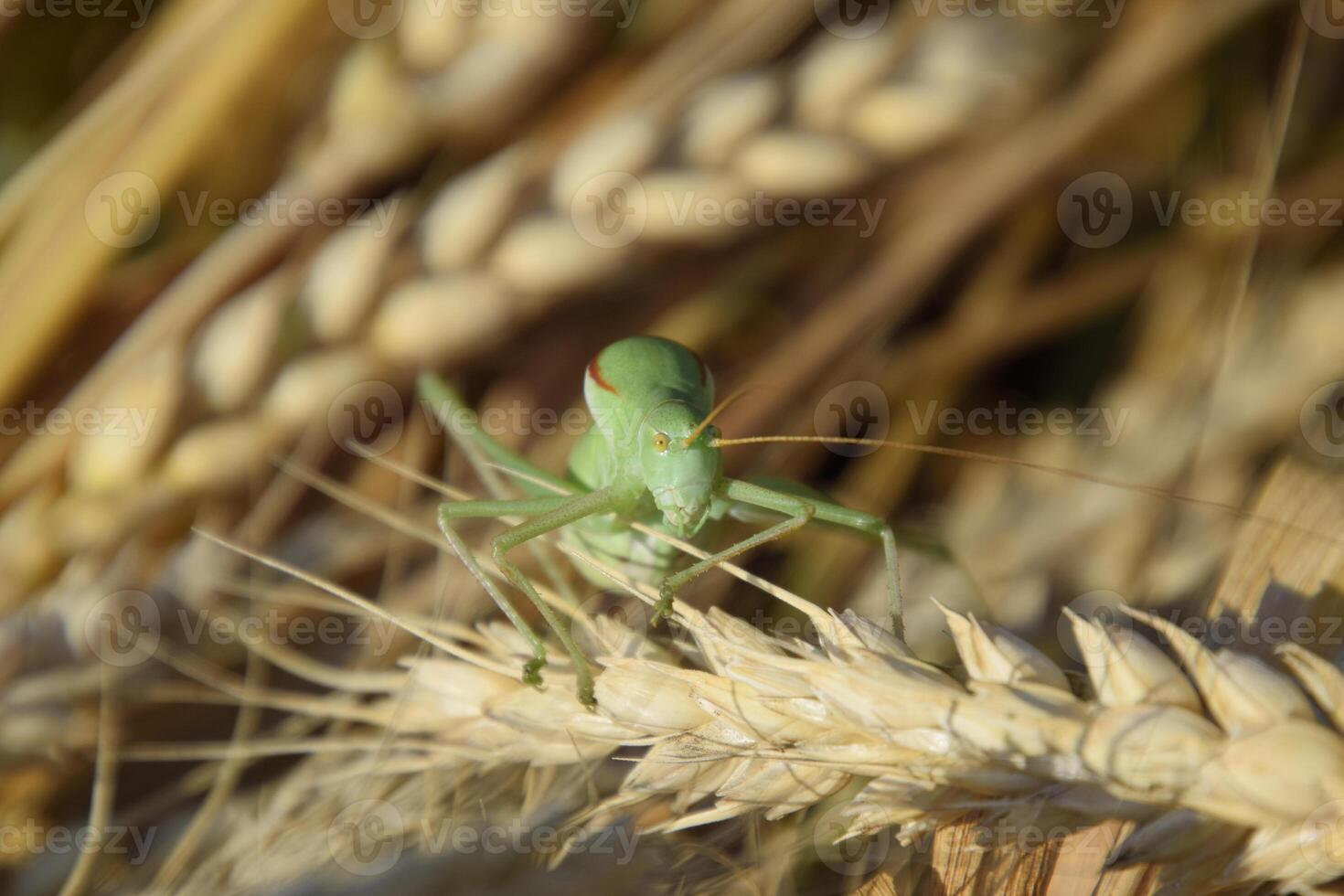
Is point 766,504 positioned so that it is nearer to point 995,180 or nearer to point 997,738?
point 997,738

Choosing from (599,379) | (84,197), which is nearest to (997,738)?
(599,379)

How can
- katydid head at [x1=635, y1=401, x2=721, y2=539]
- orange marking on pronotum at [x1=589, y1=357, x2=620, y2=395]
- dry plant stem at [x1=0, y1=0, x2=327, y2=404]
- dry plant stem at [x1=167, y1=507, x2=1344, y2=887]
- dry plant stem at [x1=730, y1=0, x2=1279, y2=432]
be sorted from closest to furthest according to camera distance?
dry plant stem at [x1=167, y1=507, x2=1344, y2=887], katydid head at [x1=635, y1=401, x2=721, y2=539], orange marking on pronotum at [x1=589, y1=357, x2=620, y2=395], dry plant stem at [x1=0, y1=0, x2=327, y2=404], dry plant stem at [x1=730, y1=0, x2=1279, y2=432]

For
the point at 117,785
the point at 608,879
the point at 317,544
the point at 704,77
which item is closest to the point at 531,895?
the point at 608,879

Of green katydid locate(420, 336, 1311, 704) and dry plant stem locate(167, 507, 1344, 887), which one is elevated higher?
green katydid locate(420, 336, 1311, 704)

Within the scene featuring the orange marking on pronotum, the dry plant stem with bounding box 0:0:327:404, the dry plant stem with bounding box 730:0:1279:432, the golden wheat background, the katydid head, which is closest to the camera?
the golden wheat background

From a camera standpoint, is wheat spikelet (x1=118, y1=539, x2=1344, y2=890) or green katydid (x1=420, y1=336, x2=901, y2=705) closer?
wheat spikelet (x1=118, y1=539, x2=1344, y2=890)

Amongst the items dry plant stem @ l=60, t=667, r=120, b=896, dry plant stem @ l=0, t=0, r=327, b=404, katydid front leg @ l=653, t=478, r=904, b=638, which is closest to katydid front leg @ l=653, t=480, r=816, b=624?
katydid front leg @ l=653, t=478, r=904, b=638

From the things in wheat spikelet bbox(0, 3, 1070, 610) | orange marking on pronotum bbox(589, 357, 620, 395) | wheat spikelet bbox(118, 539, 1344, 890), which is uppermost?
wheat spikelet bbox(0, 3, 1070, 610)

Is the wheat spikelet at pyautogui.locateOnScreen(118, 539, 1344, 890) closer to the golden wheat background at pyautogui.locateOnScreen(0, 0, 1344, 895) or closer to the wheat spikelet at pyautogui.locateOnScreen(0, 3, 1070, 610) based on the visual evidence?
the golden wheat background at pyautogui.locateOnScreen(0, 0, 1344, 895)
